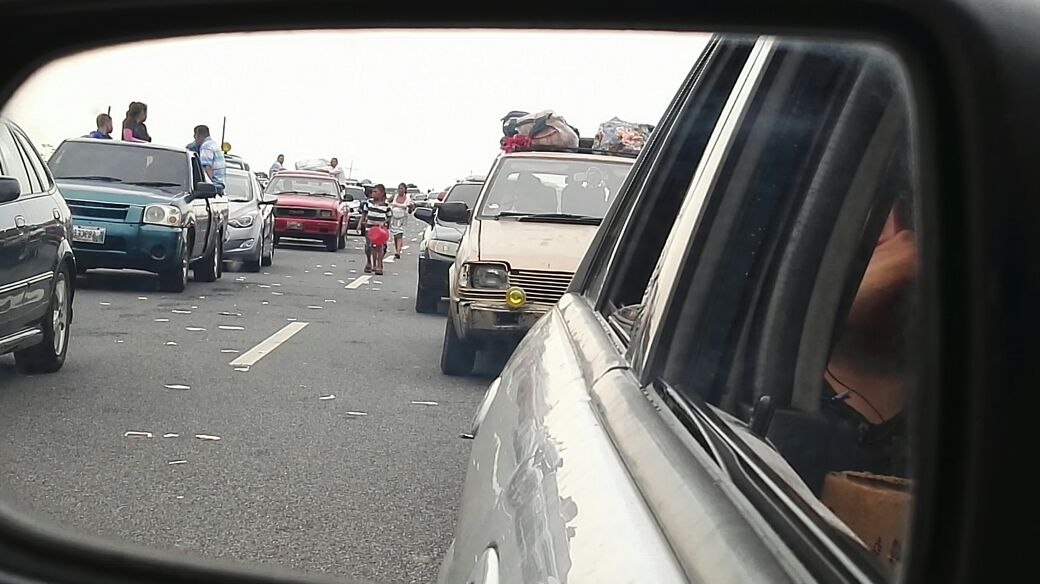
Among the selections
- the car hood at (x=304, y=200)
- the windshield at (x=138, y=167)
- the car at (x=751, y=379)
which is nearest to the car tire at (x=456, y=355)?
the windshield at (x=138, y=167)

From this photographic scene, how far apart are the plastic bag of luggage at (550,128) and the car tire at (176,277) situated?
26.5 feet

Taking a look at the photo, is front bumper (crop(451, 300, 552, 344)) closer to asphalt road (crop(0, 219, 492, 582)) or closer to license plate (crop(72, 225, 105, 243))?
asphalt road (crop(0, 219, 492, 582))

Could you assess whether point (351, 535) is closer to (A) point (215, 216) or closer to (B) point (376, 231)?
(A) point (215, 216)

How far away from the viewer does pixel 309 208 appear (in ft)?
89.1

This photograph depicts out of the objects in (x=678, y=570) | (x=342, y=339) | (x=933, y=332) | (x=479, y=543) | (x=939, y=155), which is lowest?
(x=342, y=339)

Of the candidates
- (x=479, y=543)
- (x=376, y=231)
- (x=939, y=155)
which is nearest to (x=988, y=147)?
(x=939, y=155)

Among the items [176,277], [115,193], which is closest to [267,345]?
[115,193]

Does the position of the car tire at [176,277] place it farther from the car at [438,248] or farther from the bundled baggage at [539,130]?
the bundled baggage at [539,130]

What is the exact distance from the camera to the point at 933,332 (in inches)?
35.9

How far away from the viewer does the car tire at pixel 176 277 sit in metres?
13.3

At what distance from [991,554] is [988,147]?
266mm

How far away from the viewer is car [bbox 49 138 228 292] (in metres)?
9.68

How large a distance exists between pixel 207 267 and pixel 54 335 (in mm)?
8258

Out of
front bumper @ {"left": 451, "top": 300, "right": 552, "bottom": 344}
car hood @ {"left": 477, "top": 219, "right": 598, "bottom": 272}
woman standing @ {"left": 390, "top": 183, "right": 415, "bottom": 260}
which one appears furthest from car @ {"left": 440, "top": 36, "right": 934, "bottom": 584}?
woman standing @ {"left": 390, "top": 183, "right": 415, "bottom": 260}
